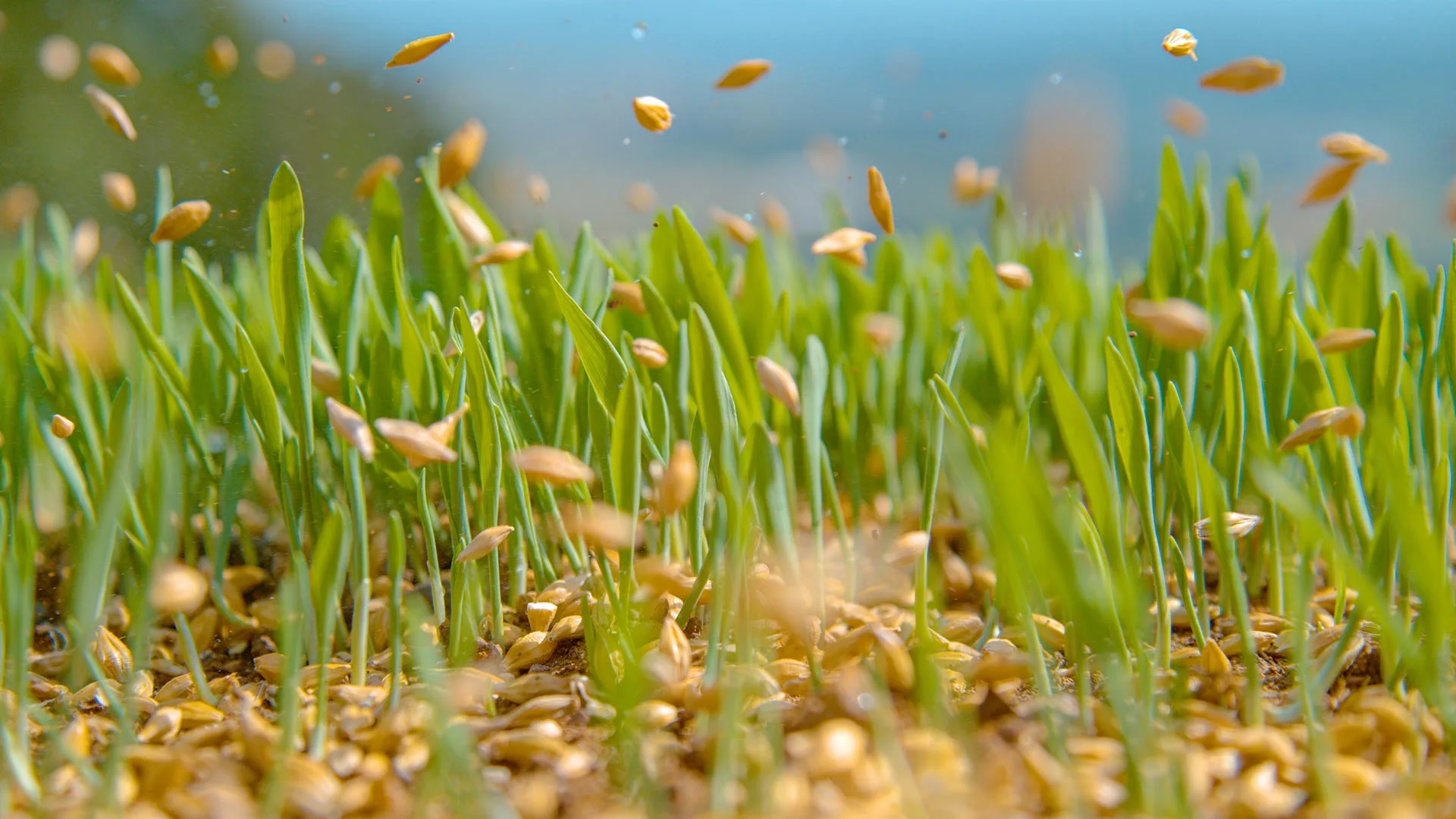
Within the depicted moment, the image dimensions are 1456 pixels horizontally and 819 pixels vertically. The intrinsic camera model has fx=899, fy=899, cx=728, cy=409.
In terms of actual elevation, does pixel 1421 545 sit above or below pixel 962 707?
above

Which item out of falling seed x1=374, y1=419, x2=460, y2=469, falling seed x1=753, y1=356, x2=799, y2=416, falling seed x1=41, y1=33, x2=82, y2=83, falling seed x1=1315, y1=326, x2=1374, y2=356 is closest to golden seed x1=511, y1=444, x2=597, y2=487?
falling seed x1=374, y1=419, x2=460, y2=469

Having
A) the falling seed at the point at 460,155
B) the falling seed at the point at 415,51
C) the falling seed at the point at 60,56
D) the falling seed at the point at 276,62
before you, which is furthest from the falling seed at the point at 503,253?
the falling seed at the point at 60,56

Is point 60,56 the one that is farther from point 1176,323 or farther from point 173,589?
point 1176,323

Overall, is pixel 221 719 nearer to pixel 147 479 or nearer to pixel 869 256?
pixel 147 479

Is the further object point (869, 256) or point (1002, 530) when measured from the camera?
point (869, 256)

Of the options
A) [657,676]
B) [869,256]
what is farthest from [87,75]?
[657,676]

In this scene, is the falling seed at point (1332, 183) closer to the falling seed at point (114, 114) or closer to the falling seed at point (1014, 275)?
the falling seed at point (1014, 275)

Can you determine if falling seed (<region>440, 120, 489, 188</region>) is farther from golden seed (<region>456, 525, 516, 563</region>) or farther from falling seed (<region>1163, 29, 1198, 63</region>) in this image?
falling seed (<region>1163, 29, 1198, 63</region>)
